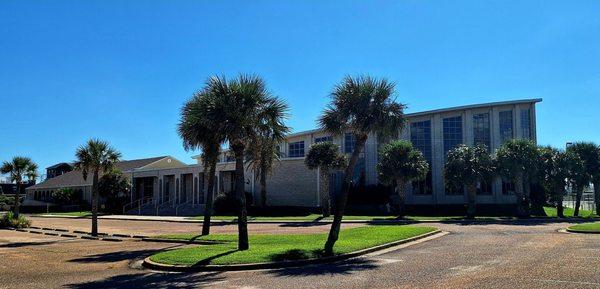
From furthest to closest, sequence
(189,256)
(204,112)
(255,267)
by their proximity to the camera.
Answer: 1. (204,112)
2. (189,256)
3. (255,267)

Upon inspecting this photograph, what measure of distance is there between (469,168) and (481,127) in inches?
602

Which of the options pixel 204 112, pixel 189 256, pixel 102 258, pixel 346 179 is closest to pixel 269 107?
pixel 204 112

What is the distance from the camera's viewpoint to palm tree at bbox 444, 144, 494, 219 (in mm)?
44812

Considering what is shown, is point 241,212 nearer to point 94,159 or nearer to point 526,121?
point 94,159

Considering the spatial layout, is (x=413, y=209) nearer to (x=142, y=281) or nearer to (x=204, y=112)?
Result: (x=204, y=112)

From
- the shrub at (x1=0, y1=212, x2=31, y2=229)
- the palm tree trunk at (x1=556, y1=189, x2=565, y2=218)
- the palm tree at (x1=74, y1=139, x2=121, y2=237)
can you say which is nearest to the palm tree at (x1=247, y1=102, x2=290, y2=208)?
the palm tree at (x1=74, y1=139, x2=121, y2=237)

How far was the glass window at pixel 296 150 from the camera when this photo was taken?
220 ft

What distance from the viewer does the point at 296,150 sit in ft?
223

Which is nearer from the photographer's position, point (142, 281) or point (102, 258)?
point (142, 281)

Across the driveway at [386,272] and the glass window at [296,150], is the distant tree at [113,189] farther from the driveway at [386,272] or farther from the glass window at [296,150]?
the driveway at [386,272]

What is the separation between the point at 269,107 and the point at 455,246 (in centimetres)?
797

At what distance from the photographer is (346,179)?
1772cm

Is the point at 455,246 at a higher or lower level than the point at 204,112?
lower

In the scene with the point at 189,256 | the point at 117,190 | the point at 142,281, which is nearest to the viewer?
the point at 142,281
